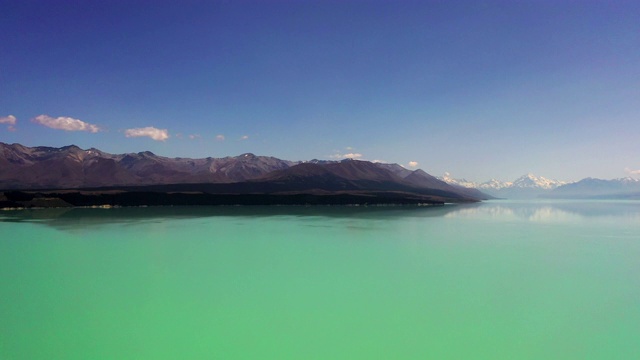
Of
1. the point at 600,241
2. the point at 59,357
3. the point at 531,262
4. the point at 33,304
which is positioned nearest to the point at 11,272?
the point at 33,304

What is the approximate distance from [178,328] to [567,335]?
11120 millimetres

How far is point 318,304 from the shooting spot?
12.5m

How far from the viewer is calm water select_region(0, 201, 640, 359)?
30.2ft

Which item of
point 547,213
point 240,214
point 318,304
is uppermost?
point 547,213

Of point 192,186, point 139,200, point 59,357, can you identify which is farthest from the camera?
point 192,186

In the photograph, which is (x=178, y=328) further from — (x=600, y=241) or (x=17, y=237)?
→ (x=600, y=241)

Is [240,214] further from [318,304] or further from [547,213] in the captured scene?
[547,213]

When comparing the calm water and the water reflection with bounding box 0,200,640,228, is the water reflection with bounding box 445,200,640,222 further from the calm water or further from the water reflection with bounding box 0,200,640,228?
the calm water

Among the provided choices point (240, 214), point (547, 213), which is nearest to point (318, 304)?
point (240, 214)

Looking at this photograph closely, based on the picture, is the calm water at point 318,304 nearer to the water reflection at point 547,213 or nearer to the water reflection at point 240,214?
the water reflection at point 240,214

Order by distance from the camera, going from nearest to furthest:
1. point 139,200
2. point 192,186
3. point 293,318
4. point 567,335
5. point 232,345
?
point 232,345 < point 567,335 < point 293,318 < point 139,200 < point 192,186

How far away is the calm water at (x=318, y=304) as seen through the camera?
9.20 m

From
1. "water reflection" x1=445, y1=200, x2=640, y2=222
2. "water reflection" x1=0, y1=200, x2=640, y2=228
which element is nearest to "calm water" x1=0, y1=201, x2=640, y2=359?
"water reflection" x1=0, y1=200, x2=640, y2=228

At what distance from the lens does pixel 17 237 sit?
102 ft
